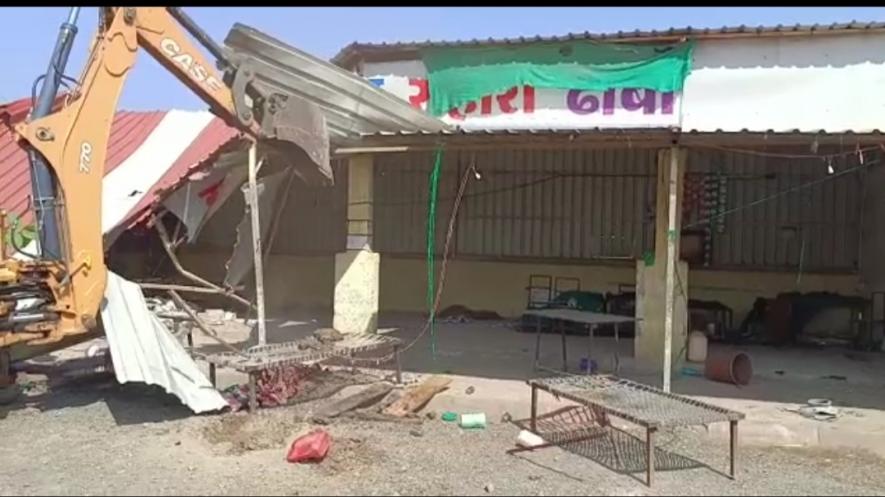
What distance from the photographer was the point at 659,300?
30.7 ft

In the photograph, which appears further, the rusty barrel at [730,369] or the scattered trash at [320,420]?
the rusty barrel at [730,369]

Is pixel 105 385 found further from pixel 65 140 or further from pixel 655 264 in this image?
pixel 655 264

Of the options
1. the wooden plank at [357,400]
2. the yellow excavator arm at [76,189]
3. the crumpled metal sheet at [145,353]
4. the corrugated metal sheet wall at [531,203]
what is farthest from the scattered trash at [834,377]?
the yellow excavator arm at [76,189]

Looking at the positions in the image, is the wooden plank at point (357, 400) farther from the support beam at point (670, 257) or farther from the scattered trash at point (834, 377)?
the scattered trash at point (834, 377)

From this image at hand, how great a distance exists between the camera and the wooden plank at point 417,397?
7.58 metres

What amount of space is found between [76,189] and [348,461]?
328 centimetres

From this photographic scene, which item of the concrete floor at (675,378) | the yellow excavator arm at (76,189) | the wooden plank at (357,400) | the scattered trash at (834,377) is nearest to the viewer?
the yellow excavator arm at (76,189)

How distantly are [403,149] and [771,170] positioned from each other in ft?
21.7

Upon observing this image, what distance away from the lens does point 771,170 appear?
12805 mm

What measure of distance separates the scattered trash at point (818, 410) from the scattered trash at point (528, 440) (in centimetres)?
258

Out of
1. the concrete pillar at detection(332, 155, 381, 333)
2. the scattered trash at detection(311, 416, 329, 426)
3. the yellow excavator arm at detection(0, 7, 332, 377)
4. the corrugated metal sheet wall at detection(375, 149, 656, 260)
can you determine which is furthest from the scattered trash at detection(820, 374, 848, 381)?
the yellow excavator arm at detection(0, 7, 332, 377)

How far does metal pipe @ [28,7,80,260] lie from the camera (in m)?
6.89

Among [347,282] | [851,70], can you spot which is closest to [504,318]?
[347,282]

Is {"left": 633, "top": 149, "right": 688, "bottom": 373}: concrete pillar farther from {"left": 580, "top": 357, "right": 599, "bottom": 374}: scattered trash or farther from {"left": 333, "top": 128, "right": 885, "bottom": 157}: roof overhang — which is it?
{"left": 333, "top": 128, "right": 885, "bottom": 157}: roof overhang
